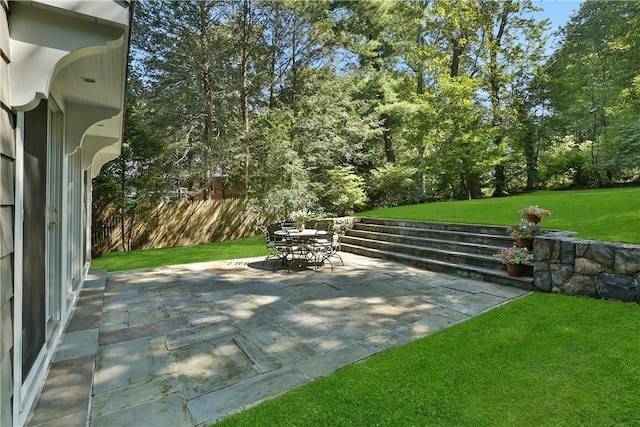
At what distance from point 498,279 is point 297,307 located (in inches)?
129

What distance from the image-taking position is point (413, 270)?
6289 millimetres

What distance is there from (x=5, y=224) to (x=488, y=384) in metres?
3.12

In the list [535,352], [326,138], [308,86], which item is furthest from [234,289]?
[308,86]

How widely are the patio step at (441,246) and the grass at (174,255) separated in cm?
294

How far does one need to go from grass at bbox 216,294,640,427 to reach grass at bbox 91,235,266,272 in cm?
594

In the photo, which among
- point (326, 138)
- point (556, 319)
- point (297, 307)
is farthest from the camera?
point (326, 138)

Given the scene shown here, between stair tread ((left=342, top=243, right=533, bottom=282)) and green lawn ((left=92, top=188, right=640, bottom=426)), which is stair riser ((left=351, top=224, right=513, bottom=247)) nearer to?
stair tread ((left=342, top=243, right=533, bottom=282))

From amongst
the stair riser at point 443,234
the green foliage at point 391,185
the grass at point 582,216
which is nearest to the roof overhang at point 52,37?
the grass at point 582,216

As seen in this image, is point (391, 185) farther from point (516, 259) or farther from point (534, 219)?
point (516, 259)

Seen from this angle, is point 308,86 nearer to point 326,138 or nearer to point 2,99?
point 326,138

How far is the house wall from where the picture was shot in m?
1.48

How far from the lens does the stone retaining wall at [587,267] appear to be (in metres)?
3.90

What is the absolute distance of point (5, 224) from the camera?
155cm

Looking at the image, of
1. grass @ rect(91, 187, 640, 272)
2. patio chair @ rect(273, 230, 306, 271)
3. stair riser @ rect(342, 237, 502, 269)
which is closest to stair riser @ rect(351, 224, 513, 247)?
stair riser @ rect(342, 237, 502, 269)
